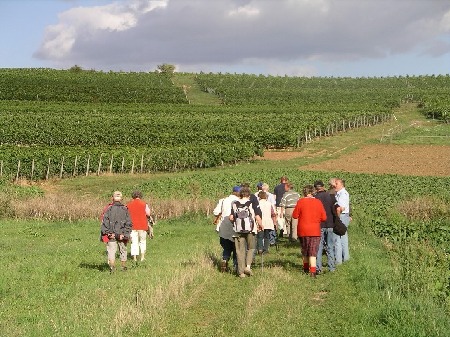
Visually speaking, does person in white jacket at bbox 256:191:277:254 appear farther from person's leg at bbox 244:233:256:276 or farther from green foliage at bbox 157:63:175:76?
green foliage at bbox 157:63:175:76

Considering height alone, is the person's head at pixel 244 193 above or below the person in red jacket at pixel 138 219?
above

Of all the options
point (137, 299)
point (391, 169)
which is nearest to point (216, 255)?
point (137, 299)

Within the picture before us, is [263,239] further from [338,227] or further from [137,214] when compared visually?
[137,214]

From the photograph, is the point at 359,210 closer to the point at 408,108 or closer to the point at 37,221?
the point at 37,221

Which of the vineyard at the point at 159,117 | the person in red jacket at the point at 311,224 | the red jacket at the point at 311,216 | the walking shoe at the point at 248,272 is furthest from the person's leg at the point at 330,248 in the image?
the vineyard at the point at 159,117

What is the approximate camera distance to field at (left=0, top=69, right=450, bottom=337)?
10367 millimetres

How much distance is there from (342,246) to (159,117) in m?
62.3

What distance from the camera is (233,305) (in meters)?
12.0

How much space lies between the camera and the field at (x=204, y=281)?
10.4 metres

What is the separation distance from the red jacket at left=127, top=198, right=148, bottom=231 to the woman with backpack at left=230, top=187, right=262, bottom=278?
135 inches

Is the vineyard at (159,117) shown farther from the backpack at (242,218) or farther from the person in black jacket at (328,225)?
the person in black jacket at (328,225)

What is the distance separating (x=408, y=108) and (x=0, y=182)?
71.1 metres

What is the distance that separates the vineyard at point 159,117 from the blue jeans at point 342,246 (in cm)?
3472

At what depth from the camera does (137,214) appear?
17656mm
